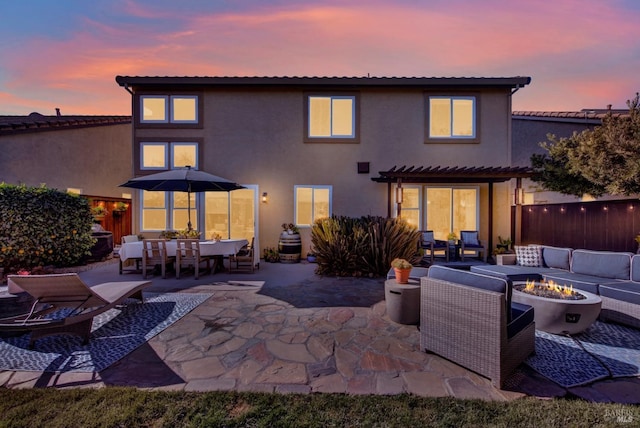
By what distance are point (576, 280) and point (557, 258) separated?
3.73 feet

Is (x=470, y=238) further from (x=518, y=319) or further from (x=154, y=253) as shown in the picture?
(x=154, y=253)

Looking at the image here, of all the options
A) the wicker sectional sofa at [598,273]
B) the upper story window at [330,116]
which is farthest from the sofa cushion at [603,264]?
the upper story window at [330,116]

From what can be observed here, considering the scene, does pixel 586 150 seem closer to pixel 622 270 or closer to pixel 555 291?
pixel 622 270

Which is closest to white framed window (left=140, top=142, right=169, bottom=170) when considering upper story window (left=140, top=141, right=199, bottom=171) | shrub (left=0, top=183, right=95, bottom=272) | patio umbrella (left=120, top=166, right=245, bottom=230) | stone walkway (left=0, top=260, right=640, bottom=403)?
upper story window (left=140, top=141, right=199, bottom=171)

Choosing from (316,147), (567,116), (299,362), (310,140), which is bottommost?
(299,362)

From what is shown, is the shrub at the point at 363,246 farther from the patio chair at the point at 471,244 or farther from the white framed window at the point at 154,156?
the white framed window at the point at 154,156

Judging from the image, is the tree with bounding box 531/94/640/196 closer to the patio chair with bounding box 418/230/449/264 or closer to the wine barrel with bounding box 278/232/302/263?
the patio chair with bounding box 418/230/449/264

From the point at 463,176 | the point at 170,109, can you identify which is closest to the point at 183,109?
A: the point at 170,109

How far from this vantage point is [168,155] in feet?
33.1

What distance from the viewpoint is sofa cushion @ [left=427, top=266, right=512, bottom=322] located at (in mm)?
2707

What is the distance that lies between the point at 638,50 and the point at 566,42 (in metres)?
2.08

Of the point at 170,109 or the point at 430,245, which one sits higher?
the point at 170,109

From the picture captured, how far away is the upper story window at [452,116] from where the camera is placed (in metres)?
10.1

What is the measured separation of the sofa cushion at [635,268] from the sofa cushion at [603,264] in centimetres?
6
